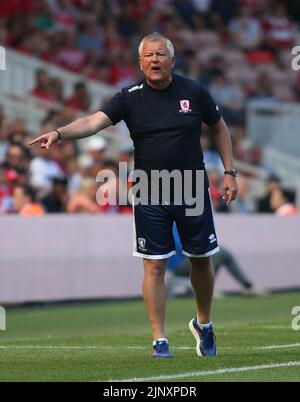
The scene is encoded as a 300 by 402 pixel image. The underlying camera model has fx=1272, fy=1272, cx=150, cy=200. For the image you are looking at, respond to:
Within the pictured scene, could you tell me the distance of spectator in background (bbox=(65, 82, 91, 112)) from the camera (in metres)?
22.2

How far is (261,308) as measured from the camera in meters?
17.2

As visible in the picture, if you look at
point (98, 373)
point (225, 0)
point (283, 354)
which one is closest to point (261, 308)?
point (283, 354)

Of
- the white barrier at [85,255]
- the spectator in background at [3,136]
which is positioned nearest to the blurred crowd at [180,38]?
the spectator in background at [3,136]

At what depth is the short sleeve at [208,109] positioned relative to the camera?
9.77 metres

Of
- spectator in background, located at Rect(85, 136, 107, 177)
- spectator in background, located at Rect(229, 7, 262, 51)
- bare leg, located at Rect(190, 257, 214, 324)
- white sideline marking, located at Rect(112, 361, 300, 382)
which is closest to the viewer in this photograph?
Answer: white sideline marking, located at Rect(112, 361, 300, 382)

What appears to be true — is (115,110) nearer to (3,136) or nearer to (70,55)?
(3,136)

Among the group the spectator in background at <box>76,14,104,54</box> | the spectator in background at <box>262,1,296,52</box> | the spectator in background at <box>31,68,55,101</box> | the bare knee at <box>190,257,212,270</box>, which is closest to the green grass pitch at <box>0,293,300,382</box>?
the bare knee at <box>190,257,212,270</box>

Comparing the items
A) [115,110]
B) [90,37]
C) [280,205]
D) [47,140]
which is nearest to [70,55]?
[90,37]

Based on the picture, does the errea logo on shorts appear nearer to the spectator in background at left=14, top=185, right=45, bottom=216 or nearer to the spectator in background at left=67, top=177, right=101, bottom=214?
the spectator in background at left=14, top=185, right=45, bottom=216

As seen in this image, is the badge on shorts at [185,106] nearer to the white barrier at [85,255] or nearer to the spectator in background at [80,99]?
the white barrier at [85,255]

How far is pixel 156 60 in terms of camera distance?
9.55m

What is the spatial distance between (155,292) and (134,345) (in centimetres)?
152

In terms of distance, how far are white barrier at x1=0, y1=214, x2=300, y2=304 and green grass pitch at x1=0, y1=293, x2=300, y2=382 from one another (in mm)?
312
